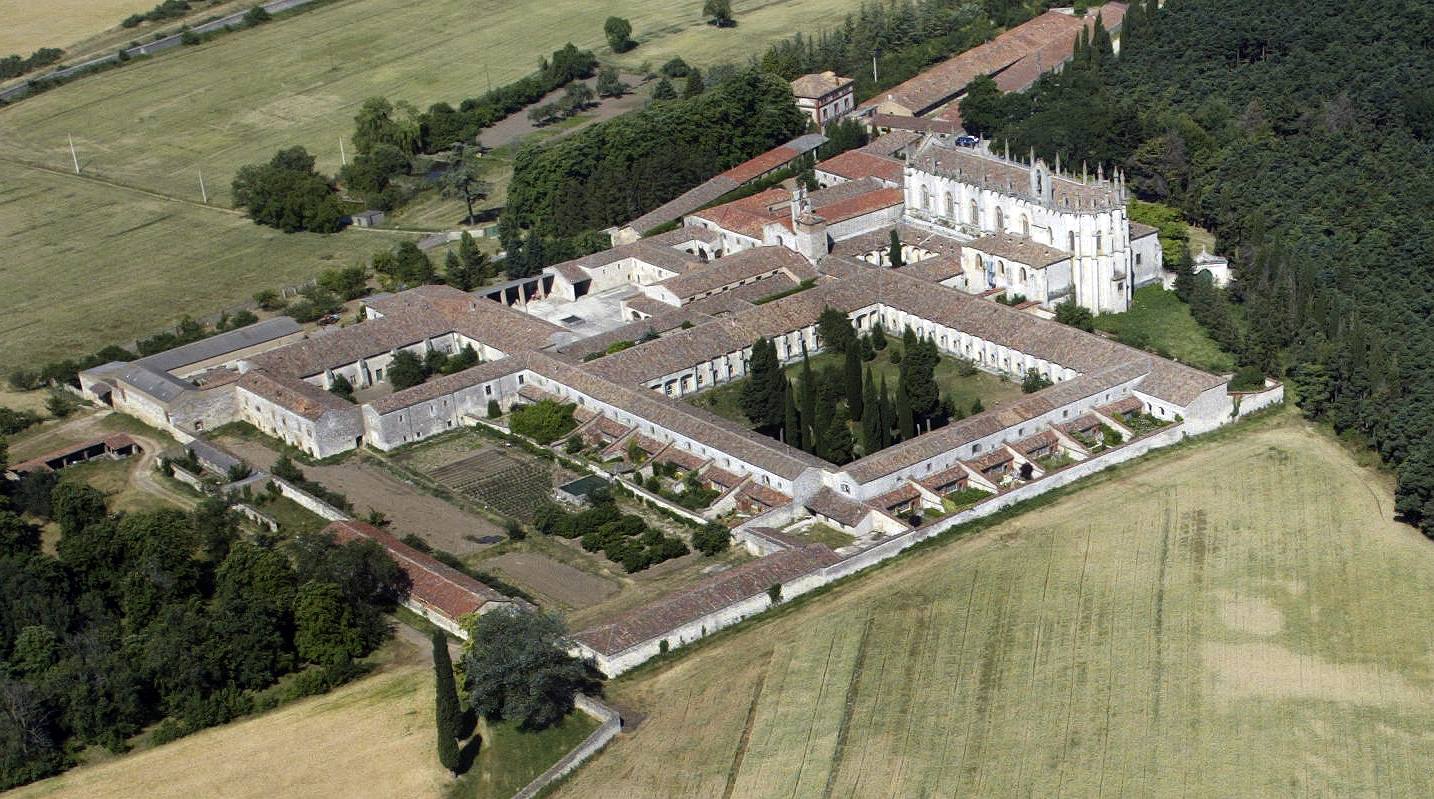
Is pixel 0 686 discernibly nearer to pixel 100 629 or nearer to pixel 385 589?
pixel 100 629

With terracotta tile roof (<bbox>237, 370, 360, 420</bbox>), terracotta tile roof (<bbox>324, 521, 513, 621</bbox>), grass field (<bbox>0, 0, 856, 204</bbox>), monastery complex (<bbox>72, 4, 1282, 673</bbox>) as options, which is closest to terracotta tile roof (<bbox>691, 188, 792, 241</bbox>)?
monastery complex (<bbox>72, 4, 1282, 673</bbox>)

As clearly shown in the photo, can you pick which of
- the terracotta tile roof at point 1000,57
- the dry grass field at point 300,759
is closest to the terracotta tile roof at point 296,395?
the dry grass field at point 300,759

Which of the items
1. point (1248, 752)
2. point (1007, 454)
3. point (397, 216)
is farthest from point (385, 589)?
point (397, 216)

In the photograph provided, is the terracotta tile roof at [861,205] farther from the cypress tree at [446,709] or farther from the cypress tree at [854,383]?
the cypress tree at [446,709]

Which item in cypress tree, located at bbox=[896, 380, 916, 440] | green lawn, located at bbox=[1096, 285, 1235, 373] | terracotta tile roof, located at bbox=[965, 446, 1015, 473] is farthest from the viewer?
green lawn, located at bbox=[1096, 285, 1235, 373]

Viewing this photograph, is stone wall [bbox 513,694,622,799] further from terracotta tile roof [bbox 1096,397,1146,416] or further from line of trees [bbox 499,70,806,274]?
line of trees [bbox 499,70,806,274]

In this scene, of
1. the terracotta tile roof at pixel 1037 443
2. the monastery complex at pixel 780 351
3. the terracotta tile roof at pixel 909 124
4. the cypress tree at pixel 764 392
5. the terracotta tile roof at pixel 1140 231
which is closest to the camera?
the monastery complex at pixel 780 351
